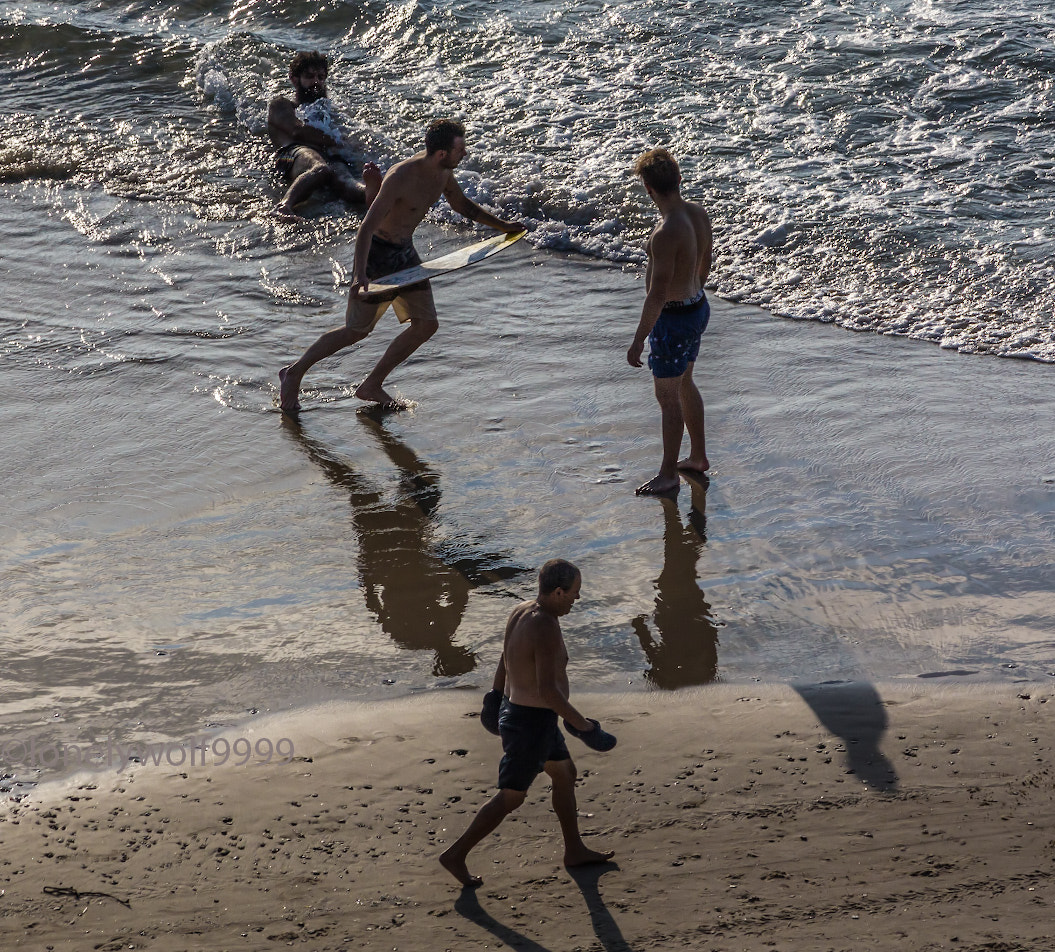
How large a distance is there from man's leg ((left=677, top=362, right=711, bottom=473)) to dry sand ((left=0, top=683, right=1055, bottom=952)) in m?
1.98

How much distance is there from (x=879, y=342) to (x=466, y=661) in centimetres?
446

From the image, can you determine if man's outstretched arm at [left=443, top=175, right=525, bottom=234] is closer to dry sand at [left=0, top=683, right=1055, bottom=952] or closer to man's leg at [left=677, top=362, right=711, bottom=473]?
man's leg at [left=677, top=362, right=711, bottom=473]

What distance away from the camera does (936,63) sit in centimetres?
1234

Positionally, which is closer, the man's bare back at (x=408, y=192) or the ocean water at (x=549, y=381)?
the ocean water at (x=549, y=381)

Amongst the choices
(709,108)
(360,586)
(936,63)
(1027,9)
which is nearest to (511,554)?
(360,586)

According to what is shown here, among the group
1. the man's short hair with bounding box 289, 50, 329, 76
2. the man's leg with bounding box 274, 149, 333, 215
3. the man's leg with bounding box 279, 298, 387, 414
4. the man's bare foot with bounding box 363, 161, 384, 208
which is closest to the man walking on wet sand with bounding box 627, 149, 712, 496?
the man's bare foot with bounding box 363, 161, 384, 208

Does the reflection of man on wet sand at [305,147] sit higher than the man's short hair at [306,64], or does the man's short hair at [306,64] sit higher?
the man's short hair at [306,64]

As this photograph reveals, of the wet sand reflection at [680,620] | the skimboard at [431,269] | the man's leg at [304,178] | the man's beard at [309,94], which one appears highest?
the man's beard at [309,94]

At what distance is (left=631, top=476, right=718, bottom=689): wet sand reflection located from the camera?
4715 mm

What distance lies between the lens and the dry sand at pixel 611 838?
351cm

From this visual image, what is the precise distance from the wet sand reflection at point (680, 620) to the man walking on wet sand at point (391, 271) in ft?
7.15

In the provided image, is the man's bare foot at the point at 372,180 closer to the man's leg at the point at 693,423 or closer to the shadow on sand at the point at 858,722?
the man's leg at the point at 693,423

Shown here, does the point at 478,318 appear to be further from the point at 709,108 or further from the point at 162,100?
the point at 162,100

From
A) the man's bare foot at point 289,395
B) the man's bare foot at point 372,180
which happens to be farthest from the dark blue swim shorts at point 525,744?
the man's bare foot at point 372,180
